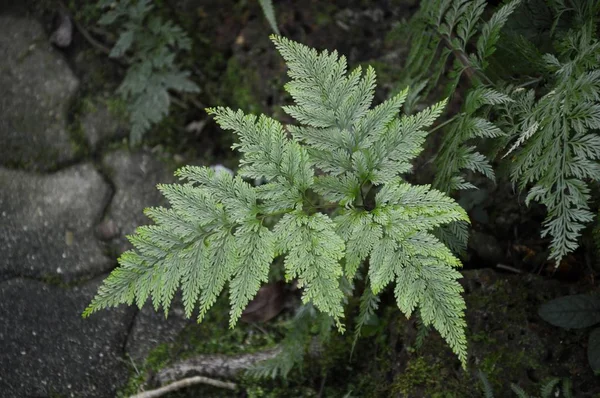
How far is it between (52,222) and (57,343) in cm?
65

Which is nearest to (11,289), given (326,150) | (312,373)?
(312,373)

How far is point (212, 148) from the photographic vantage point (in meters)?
3.31

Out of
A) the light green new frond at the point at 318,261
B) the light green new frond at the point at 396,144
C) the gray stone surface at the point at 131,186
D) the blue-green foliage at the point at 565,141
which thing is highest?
the blue-green foliage at the point at 565,141

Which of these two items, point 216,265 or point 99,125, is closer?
point 216,265

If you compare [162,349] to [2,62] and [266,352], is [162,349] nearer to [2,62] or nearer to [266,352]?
[266,352]

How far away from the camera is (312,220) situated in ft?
5.85

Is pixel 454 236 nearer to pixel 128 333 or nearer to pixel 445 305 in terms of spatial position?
pixel 445 305

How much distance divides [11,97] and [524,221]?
8.55 ft

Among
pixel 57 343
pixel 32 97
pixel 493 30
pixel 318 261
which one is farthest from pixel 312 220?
pixel 32 97

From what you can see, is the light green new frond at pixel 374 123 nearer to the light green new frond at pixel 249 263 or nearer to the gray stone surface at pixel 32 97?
the light green new frond at pixel 249 263

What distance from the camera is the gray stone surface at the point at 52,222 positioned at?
2.77 metres

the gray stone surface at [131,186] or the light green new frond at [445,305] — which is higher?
the light green new frond at [445,305]

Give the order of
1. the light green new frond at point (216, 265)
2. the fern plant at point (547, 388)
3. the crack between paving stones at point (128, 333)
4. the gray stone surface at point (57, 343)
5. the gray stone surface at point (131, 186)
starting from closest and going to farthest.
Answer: the light green new frond at point (216, 265)
the fern plant at point (547, 388)
the gray stone surface at point (57, 343)
the crack between paving stones at point (128, 333)
the gray stone surface at point (131, 186)

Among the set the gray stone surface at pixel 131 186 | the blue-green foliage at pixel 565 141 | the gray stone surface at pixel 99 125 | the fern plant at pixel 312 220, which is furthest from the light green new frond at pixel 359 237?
the gray stone surface at pixel 99 125
